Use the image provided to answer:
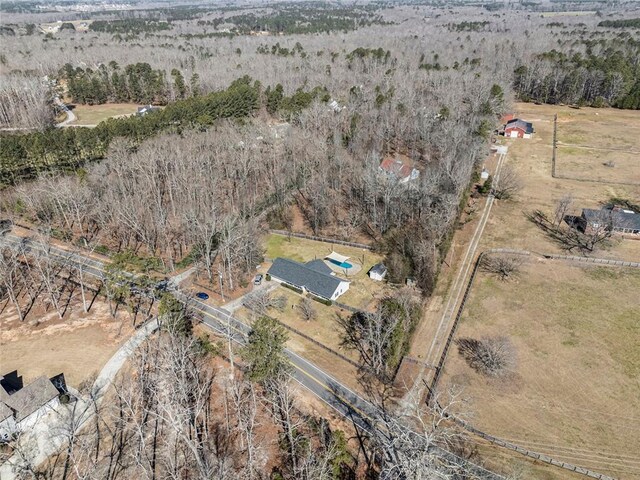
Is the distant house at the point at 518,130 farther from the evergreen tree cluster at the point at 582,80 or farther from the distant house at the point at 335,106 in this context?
the distant house at the point at 335,106

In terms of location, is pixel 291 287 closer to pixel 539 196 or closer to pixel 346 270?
pixel 346 270

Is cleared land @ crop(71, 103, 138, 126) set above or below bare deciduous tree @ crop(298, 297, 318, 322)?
above

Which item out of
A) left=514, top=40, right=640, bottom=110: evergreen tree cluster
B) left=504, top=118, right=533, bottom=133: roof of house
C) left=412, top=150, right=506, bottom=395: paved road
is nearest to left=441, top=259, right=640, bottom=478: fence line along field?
left=412, top=150, right=506, bottom=395: paved road

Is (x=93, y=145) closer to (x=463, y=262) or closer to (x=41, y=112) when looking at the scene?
(x=41, y=112)

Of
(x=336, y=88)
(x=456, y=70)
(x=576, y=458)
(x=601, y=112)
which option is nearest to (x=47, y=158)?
(x=336, y=88)

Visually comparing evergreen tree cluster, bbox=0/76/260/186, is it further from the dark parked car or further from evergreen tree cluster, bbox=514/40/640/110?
evergreen tree cluster, bbox=514/40/640/110

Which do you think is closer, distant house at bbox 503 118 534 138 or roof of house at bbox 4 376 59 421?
roof of house at bbox 4 376 59 421
